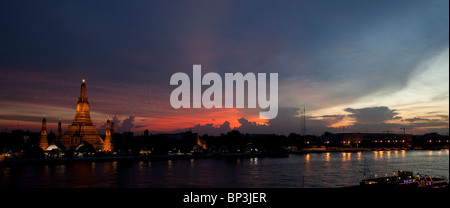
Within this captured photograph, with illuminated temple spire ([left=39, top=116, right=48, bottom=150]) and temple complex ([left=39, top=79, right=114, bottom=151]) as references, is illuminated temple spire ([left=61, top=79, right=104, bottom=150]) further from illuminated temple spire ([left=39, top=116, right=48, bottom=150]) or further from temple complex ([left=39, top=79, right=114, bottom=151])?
illuminated temple spire ([left=39, top=116, right=48, bottom=150])

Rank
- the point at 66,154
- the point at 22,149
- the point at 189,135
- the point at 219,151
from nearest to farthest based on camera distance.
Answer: the point at 66,154 → the point at 22,149 → the point at 219,151 → the point at 189,135

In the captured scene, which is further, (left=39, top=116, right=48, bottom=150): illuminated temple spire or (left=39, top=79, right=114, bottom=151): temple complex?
(left=39, top=79, right=114, bottom=151): temple complex

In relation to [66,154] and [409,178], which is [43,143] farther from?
[409,178]

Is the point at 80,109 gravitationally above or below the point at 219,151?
above

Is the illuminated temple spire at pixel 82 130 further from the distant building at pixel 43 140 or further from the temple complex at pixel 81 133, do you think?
the distant building at pixel 43 140

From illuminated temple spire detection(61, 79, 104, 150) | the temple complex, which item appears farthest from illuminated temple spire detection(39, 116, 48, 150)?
illuminated temple spire detection(61, 79, 104, 150)

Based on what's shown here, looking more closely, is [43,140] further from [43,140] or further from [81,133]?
[81,133]

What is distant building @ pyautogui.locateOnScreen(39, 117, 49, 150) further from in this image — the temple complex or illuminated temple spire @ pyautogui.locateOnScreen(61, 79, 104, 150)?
illuminated temple spire @ pyautogui.locateOnScreen(61, 79, 104, 150)

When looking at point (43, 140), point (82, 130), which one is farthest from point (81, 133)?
point (43, 140)

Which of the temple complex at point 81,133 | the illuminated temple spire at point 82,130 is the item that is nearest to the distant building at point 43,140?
the temple complex at point 81,133

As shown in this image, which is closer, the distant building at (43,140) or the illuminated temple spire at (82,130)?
the distant building at (43,140)
